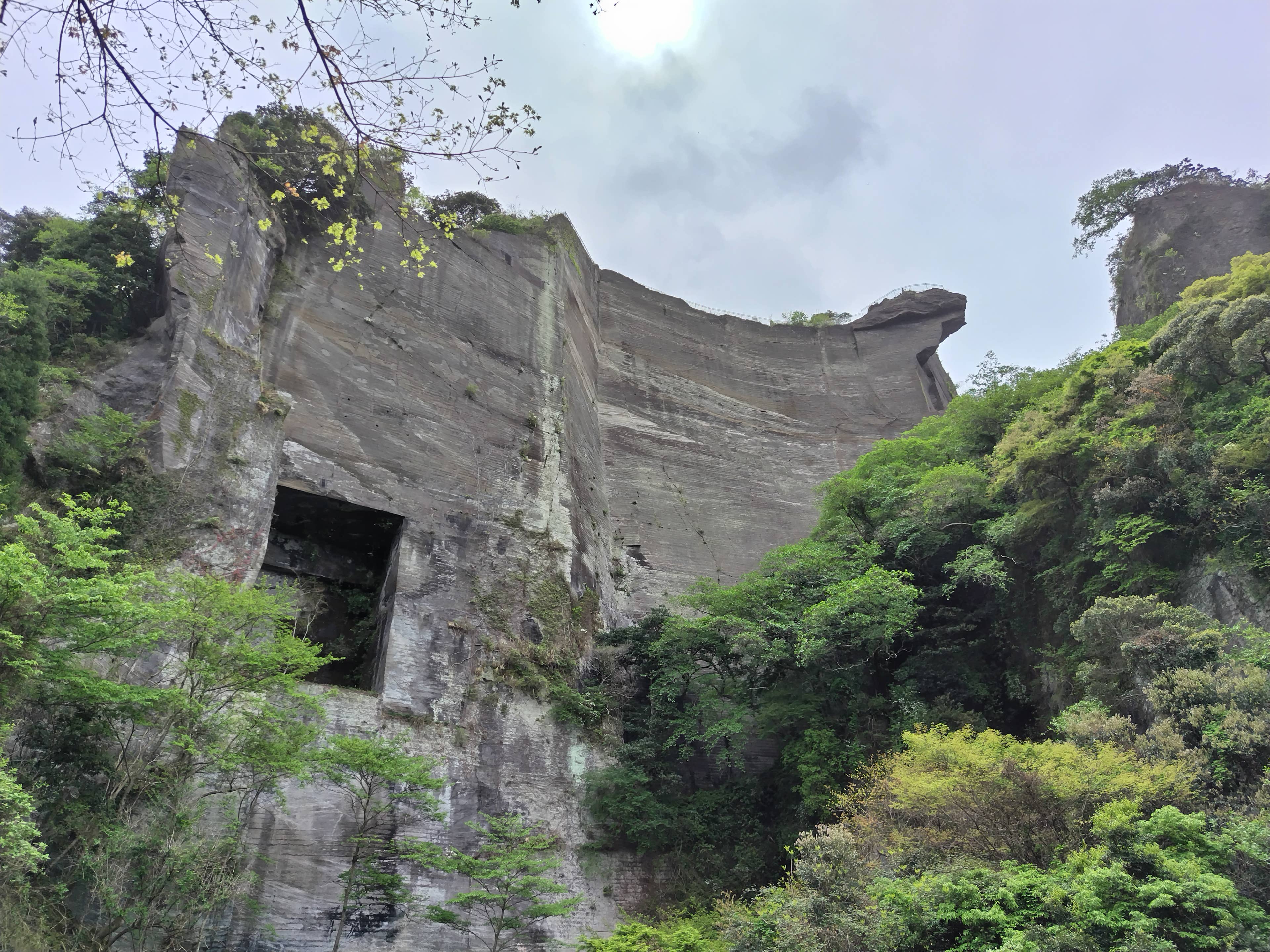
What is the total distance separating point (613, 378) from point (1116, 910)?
23.4 meters

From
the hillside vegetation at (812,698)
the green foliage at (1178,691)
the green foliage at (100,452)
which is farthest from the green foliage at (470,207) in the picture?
the green foliage at (1178,691)

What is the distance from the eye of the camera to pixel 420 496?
17906mm

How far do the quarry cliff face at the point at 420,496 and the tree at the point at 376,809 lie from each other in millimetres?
343

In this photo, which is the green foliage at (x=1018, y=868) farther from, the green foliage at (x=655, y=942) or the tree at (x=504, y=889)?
the tree at (x=504, y=889)

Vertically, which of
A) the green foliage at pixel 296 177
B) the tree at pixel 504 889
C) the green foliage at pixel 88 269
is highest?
the green foliage at pixel 296 177

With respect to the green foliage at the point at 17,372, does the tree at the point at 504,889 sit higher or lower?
lower

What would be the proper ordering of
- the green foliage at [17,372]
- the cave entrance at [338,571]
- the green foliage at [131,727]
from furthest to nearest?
the cave entrance at [338,571] < the green foliage at [17,372] < the green foliage at [131,727]

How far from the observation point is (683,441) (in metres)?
29.2

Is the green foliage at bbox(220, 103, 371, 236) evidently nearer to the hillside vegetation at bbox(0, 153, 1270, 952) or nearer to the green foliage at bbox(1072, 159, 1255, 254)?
the hillside vegetation at bbox(0, 153, 1270, 952)

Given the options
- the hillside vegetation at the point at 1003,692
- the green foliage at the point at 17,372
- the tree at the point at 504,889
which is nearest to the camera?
the hillside vegetation at the point at 1003,692

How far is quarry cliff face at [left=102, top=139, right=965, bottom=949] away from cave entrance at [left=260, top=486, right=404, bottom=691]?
0.19ft

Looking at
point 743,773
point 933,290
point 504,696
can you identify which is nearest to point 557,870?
point 504,696

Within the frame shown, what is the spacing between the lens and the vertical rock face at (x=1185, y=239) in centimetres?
2439

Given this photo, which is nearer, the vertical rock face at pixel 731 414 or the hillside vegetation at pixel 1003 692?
the hillside vegetation at pixel 1003 692
